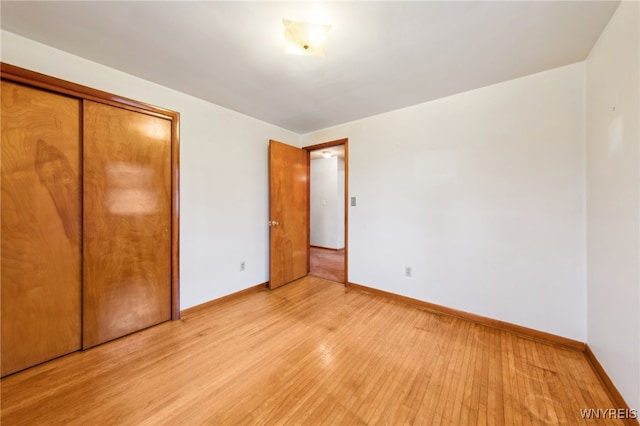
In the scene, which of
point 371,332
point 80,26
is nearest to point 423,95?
point 371,332

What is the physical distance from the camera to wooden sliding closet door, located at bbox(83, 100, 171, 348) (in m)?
1.91

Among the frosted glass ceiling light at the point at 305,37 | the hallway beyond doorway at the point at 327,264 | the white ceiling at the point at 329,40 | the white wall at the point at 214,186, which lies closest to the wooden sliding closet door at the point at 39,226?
the white wall at the point at 214,186

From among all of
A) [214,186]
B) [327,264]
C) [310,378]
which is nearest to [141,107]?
[214,186]

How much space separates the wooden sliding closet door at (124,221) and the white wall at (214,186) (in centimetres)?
18

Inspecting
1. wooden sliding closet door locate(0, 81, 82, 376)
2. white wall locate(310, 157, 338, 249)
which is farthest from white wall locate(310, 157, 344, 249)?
wooden sliding closet door locate(0, 81, 82, 376)

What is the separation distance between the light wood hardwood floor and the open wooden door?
1.08 metres

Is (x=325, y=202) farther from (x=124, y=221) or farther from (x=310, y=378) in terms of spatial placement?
(x=310, y=378)

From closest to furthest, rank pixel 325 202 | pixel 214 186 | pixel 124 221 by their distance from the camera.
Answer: pixel 124 221 < pixel 214 186 < pixel 325 202

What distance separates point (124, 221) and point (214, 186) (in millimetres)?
900

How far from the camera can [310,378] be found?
1.58 meters

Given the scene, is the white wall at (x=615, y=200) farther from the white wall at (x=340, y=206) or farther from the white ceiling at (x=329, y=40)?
the white wall at (x=340, y=206)

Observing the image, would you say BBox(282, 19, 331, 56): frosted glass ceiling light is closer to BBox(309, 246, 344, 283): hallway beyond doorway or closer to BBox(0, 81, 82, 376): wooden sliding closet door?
BBox(0, 81, 82, 376): wooden sliding closet door

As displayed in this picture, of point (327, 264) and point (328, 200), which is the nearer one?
point (327, 264)

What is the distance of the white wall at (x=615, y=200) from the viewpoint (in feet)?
4.09
